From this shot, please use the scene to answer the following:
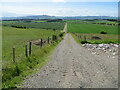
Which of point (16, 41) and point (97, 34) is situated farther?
point (97, 34)

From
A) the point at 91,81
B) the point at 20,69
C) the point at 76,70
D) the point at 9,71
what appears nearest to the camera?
the point at 91,81

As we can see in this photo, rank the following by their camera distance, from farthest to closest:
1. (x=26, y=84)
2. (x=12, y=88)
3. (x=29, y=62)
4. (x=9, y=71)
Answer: (x=29, y=62) < (x=9, y=71) < (x=26, y=84) < (x=12, y=88)

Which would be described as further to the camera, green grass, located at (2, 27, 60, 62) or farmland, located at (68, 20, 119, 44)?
farmland, located at (68, 20, 119, 44)

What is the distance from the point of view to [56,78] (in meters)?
9.47

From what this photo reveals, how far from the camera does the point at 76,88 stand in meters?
7.94

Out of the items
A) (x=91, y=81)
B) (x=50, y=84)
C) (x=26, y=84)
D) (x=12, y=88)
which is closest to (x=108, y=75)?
(x=91, y=81)

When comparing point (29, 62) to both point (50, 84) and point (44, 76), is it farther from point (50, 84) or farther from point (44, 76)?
point (50, 84)

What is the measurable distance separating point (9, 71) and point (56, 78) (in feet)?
8.72

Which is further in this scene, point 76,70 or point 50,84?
point 76,70

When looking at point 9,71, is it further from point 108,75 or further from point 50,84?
point 108,75

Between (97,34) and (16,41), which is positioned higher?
(97,34)

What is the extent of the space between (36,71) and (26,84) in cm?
252

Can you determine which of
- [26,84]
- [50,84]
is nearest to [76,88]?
[50,84]

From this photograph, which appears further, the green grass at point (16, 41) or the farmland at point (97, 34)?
the farmland at point (97, 34)
